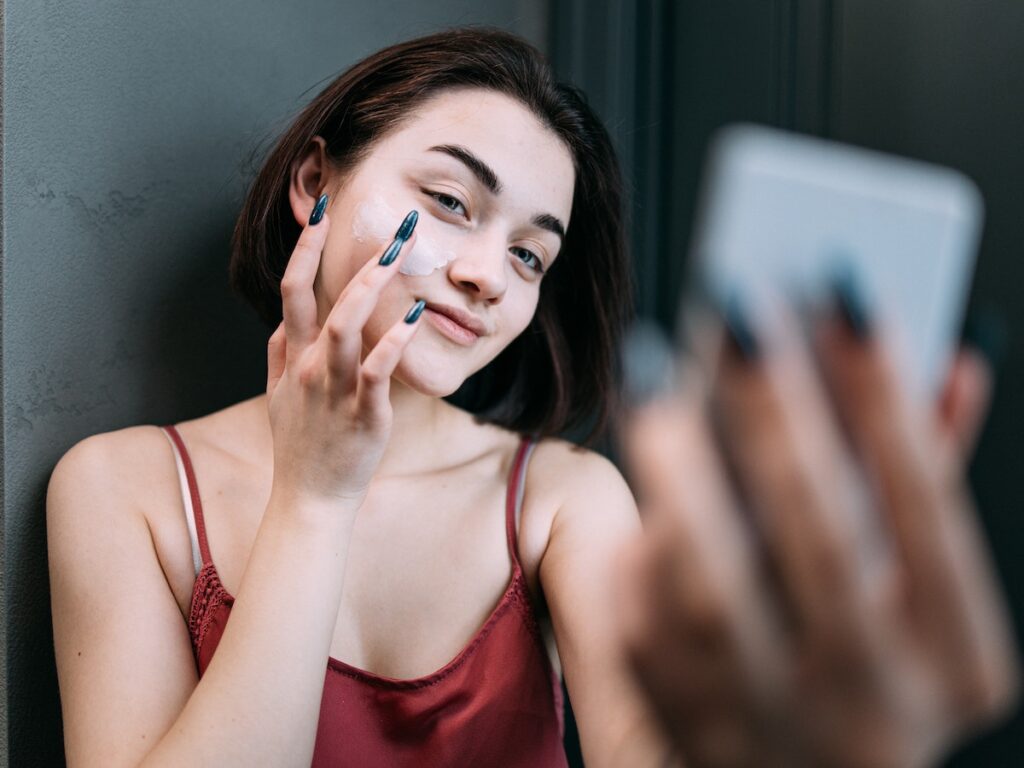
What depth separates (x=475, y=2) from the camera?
1.38 m

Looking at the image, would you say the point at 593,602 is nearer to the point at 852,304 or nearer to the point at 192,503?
the point at 192,503

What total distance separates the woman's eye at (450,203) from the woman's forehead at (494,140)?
0.04 meters

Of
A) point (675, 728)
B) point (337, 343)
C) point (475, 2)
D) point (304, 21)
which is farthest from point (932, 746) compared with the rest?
point (475, 2)

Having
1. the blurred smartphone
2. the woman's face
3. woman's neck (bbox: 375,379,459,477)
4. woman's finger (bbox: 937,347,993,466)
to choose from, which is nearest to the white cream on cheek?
the woman's face

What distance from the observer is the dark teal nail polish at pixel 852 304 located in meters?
0.43

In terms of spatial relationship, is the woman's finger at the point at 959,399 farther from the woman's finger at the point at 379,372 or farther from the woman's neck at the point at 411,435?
the woman's neck at the point at 411,435

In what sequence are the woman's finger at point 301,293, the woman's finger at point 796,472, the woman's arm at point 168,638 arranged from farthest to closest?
the woman's finger at point 301,293, the woman's arm at point 168,638, the woman's finger at point 796,472

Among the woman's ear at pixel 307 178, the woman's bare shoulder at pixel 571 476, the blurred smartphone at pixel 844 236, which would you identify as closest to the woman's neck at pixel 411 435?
the woman's bare shoulder at pixel 571 476

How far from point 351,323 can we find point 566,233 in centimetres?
47

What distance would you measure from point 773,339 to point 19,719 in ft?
2.99

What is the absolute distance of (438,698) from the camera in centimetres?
96

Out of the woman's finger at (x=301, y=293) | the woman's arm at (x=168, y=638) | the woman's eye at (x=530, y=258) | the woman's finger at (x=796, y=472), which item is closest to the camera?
the woman's finger at (x=796, y=472)

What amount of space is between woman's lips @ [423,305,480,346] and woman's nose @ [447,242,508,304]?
0.11 ft

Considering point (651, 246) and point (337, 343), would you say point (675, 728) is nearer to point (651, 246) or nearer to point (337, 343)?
point (337, 343)
